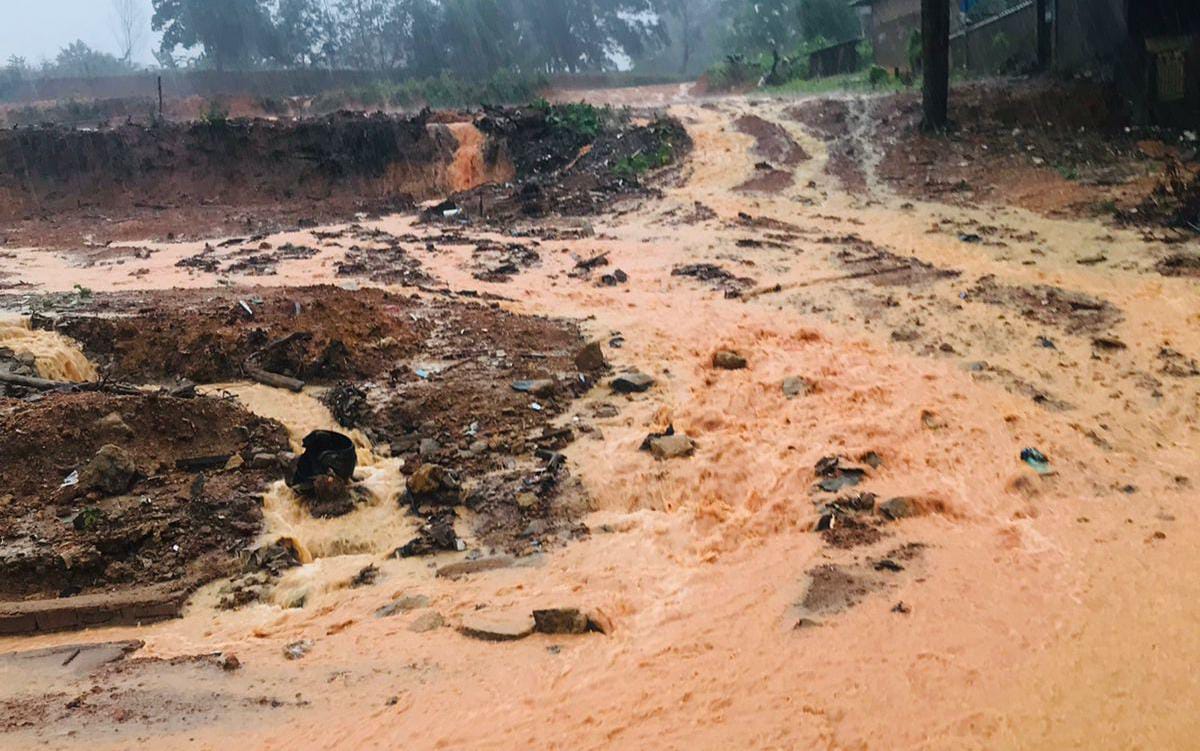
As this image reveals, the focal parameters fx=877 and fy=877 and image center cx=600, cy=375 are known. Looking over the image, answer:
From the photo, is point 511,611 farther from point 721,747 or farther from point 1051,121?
point 1051,121

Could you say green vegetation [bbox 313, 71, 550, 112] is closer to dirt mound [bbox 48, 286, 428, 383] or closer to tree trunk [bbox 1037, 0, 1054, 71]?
tree trunk [bbox 1037, 0, 1054, 71]

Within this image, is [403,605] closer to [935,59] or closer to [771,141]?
[935,59]

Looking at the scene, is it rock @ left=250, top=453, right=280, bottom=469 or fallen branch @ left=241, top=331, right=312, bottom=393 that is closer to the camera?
rock @ left=250, top=453, right=280, bottom=469

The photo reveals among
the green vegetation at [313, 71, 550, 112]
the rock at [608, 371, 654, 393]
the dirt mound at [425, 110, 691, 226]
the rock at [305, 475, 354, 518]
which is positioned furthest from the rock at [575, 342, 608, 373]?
the green vegetation at [313, 71, 550, 112]

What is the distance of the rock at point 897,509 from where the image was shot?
16.9 feet

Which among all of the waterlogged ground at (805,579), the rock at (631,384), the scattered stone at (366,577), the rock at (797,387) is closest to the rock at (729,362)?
the waterlogged ground at (805,579)

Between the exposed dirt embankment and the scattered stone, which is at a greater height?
the exposed dirt embankment

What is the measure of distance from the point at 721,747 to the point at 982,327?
627 cm

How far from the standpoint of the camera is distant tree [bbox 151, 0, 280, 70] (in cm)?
3728

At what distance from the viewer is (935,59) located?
1603 centimetres

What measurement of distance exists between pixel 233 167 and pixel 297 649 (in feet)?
61.1

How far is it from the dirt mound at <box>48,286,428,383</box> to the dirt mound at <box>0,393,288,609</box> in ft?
3.50

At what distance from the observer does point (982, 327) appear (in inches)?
329

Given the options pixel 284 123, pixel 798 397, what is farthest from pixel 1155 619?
pixel 284 123
